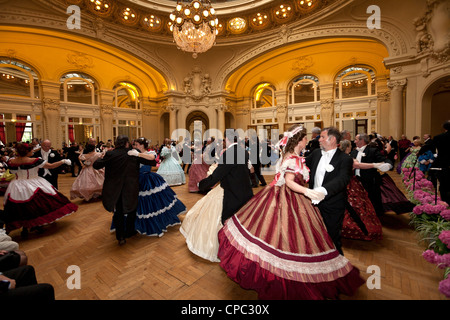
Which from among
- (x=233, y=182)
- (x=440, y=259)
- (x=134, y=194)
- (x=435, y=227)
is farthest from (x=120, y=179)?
(x=435, y=227)

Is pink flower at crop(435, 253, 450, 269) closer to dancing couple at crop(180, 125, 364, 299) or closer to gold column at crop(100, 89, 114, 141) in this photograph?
dancing couple at crop(180, 125, 364, 299)

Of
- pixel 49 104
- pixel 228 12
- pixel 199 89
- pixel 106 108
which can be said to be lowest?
pixel 49 104

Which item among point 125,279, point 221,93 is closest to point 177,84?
point 221,93

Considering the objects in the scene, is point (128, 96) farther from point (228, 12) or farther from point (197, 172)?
point (197, 172)

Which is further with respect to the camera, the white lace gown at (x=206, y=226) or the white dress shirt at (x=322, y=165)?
the white lace gown at (x=206, y=226)

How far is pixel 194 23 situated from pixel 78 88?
1019cm

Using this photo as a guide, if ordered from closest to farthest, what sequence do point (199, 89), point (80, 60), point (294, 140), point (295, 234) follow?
point (295, 234) < point (294, 140) < point (80, 60) < point (199, 89)

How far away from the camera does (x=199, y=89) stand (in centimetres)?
1614

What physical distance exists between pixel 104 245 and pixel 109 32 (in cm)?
1333

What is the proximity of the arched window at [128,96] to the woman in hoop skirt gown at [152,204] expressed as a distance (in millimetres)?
13864

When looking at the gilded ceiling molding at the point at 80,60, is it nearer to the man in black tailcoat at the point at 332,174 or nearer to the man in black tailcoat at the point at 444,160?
the man in black tailcoat at the point at 332,174

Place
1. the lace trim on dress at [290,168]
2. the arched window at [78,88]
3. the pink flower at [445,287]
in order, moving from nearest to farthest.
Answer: the pink flower at [445,287]
the lace trim on dress at [290,168]
the arched window at [78,88]

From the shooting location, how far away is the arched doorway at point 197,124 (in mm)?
17234

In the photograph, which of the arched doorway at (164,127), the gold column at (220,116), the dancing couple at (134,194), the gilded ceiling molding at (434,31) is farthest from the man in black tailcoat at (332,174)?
the arched doorway at (164,127)
